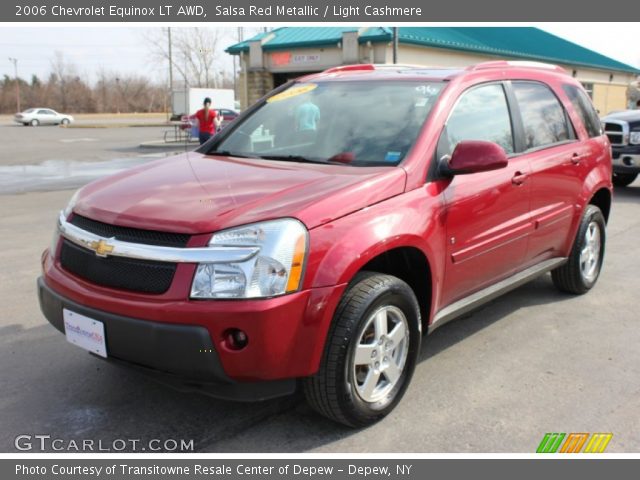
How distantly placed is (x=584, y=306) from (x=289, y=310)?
11.0 feet

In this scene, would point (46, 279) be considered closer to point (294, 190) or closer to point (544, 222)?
point (294, 190)

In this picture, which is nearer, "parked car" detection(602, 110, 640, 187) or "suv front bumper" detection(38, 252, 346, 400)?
"suv front bumper" detection(38, 252, 346, 400)

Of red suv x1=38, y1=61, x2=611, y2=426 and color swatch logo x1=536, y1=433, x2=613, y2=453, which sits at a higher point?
red suv x1=38, y1=61, x2=611, y2=426

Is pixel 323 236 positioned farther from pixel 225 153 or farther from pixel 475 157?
pixel 225 153

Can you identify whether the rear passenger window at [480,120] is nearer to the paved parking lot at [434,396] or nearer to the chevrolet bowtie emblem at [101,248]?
the paved parking lot at [434,396]

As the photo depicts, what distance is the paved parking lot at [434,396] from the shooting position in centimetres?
313

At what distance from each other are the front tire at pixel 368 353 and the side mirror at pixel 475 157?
756 mm

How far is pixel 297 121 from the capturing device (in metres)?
4.14

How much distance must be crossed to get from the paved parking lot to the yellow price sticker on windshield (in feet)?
6.40

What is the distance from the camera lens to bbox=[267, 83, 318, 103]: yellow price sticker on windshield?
174 inches

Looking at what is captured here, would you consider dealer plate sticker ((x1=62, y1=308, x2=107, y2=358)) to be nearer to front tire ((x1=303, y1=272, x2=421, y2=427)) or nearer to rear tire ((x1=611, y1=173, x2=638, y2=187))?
front tire ((x1=303, y1=272, x2=421, y2=427))

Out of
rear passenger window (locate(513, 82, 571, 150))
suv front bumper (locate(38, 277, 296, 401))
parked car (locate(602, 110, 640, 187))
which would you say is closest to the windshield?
rear passenger window (locate(513, 82, 571, 150))

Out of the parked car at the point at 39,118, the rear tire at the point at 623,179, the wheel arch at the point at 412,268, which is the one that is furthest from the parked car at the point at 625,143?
the parked car at the point at 39,118

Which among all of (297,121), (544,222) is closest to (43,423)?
(297,121)
